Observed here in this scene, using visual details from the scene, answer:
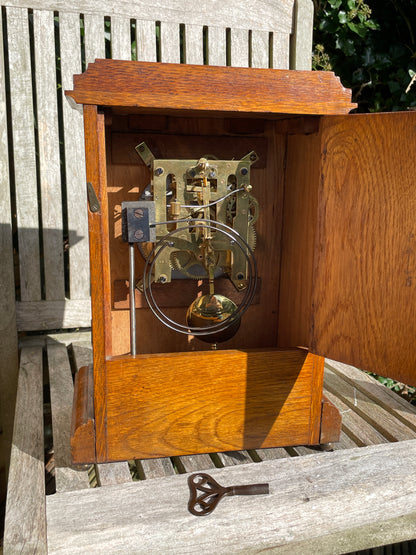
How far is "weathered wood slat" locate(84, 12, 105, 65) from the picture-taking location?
1965 millimetres

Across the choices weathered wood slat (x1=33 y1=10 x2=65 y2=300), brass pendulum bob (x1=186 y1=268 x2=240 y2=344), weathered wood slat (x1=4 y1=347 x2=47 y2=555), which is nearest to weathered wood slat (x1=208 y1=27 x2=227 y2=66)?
weathered wood slat (x1=33 y1=10 x2=65 y2=300)

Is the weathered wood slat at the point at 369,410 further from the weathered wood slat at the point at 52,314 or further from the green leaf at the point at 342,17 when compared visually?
the green leaf at the point at 342,17

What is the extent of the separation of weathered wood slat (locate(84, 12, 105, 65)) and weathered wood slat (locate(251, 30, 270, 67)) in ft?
1.80

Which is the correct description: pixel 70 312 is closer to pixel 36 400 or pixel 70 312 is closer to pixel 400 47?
pixel 36 400

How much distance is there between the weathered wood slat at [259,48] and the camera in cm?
208

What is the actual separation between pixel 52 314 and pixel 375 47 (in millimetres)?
1909

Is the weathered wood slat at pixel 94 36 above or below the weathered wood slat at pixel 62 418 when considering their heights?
above

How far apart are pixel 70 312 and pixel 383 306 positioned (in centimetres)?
132

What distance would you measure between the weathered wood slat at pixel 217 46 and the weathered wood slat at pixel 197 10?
0.03 meters

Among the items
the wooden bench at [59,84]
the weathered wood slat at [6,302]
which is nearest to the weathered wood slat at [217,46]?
the wooden bench at [59,84]

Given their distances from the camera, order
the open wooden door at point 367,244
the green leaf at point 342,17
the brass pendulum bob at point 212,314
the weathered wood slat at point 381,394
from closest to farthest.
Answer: the open wooden door at point 367,244, the brass pendulum bob at point 212,314, the weathered wood slat at point 381,394, the green leaf at point 342,17

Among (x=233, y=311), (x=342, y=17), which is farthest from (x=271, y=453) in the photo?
(x=342, y=17)

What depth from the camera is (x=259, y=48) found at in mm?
2092

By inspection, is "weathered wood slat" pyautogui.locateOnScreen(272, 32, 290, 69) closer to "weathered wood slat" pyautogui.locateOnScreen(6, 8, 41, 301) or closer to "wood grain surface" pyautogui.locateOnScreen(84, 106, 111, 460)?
"weathered wood slat" pyautogui.locateOnScreen(6, 8, 41, 301)
